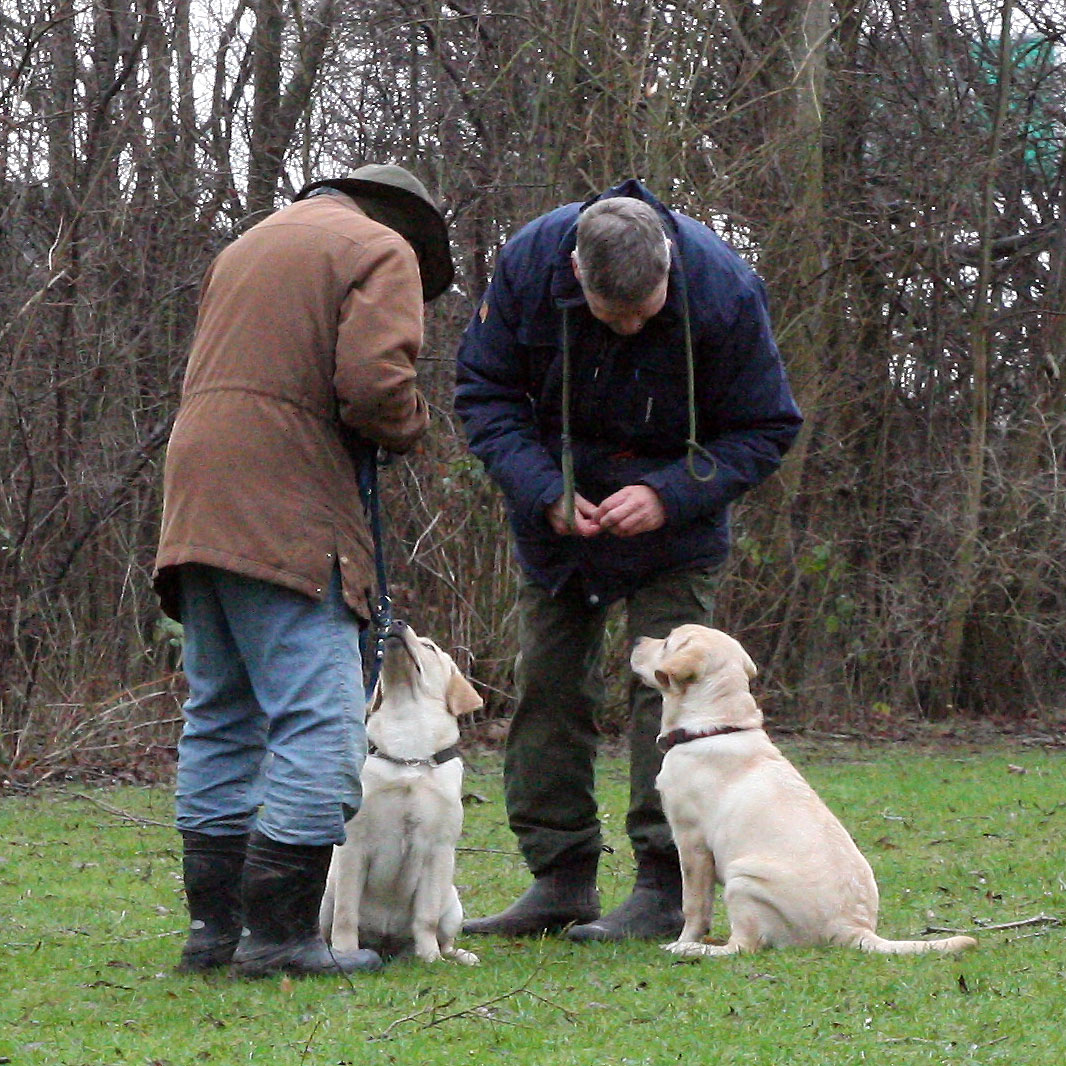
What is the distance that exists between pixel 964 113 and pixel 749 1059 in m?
11.5

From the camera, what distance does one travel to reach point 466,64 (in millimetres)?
11727

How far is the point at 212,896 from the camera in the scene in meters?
4.56

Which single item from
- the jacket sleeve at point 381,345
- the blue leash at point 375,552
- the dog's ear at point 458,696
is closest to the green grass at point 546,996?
the dog's ear at point 458,696

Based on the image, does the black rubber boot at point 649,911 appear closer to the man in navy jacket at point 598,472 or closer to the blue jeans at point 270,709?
the man in navy jacket at point 598,472

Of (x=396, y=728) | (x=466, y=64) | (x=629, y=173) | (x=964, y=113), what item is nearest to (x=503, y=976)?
(x=396, y=728)

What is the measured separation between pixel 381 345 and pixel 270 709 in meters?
0.98

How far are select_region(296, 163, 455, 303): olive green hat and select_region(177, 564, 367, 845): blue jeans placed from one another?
1057 millimetres

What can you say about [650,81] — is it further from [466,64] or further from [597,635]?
[597,635]

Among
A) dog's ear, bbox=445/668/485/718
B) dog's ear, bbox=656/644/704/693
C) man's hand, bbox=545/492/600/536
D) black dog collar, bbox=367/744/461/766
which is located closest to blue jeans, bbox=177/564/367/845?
black dog collar, bbox=367/744/461/766

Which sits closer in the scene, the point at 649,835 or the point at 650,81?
the point at 649,835

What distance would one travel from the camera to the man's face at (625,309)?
484 cm

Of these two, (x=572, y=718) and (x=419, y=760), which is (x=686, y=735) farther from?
(x=419, y=760)

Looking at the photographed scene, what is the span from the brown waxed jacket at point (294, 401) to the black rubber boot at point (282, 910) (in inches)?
25.7

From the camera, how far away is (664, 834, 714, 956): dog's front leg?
16.4 ft
